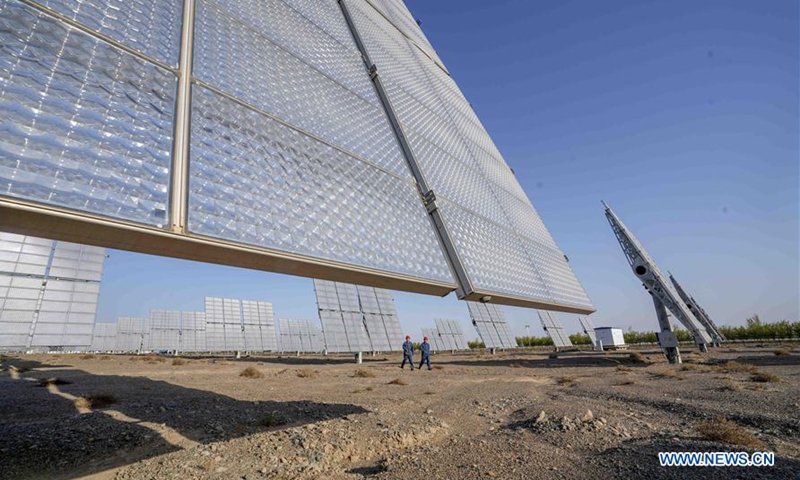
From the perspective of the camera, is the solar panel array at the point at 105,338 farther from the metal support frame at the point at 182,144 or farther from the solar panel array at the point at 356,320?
the metal support frame at the point at 182,144

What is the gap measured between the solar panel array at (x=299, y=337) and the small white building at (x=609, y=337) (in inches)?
1265

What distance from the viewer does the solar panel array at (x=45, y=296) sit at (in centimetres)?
1245

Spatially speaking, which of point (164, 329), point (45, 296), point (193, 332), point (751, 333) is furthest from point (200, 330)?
point (751, 333)

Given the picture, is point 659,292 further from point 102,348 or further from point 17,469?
point 102,348

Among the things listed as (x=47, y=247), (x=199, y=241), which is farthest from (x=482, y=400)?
(x=47, y=247)

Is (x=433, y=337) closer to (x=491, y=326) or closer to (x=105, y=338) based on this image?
(x=491, y=326)

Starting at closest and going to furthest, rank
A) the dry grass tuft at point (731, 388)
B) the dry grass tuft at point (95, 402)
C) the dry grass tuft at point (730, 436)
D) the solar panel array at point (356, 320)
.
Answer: the dry grass tuft at point (730, 436) → the dry grass tuft at point (95, 402) → the dry grass tuft at point (731, 388) → the solar panel array at point (356, 320)

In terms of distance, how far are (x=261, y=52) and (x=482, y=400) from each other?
836 cm

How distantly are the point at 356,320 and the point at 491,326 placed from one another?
16.8 meters

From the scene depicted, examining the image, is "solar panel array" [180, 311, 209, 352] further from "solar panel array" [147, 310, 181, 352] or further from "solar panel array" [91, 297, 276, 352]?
"solar panel array" [147, 310, 181, 352]

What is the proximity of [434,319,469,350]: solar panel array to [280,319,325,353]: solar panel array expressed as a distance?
13337 mm

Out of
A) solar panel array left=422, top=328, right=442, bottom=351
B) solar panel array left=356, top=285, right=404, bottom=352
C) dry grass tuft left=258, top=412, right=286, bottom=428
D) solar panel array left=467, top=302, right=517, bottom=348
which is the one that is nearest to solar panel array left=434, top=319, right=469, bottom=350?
solar panel array left=422, top=328, right=442, bottom=351

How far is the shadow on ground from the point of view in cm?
429

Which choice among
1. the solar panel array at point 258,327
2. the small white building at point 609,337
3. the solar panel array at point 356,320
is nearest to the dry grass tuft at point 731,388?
the solar panel array at point 356,320
